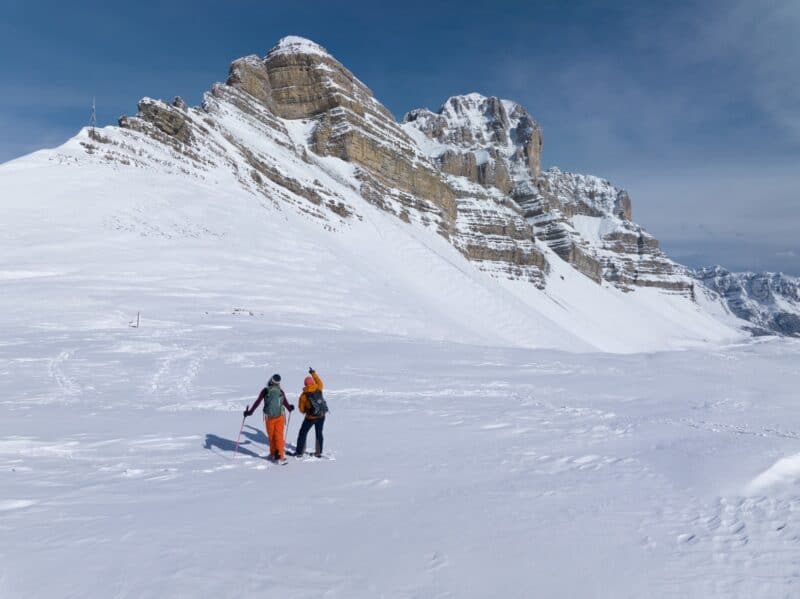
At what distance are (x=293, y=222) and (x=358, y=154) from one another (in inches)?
1569

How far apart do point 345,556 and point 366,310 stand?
23633mm

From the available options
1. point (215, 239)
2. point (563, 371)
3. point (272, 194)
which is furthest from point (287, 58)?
point (563, 371)

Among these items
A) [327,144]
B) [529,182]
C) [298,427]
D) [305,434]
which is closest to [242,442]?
[305,434]

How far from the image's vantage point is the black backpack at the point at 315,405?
7945 millimetres

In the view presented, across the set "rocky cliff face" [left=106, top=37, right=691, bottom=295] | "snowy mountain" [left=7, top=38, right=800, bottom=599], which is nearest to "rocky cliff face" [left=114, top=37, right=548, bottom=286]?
"rocky cliff face" [left=106, top=37, right=691, bottom=295]

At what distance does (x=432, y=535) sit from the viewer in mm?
4828

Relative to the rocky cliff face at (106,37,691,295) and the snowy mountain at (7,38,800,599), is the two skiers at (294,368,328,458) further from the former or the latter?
the rocky cliff face at (106,37,691,295)

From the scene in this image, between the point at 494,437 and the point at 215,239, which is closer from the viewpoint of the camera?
the point at 494,437

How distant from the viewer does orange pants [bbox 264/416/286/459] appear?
7.81m

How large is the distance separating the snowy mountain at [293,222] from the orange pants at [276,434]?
1350 centimetres

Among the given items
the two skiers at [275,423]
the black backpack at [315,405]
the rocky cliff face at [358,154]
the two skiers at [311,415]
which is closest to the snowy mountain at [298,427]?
the two skiers at [275,423]

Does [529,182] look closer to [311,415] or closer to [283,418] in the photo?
[311,415]

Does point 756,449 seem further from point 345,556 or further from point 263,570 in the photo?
point 263,570

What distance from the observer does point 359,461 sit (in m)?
7.27
